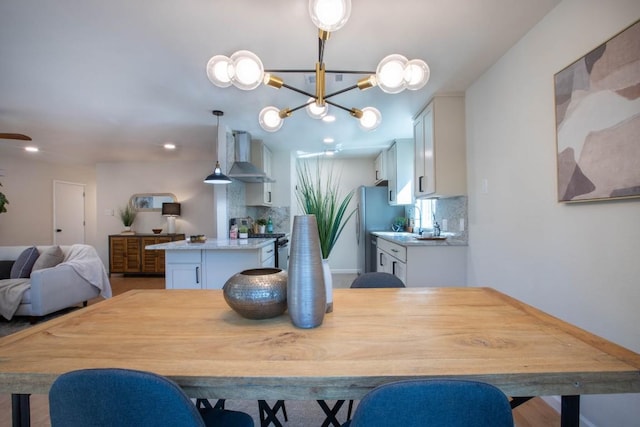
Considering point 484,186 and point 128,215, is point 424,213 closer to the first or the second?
point 484,186

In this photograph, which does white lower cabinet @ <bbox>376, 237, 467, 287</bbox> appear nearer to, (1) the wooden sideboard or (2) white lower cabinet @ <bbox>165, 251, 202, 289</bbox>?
(2) white lower cabinet @ <bbox>165, 251, 202, 289</bbox>

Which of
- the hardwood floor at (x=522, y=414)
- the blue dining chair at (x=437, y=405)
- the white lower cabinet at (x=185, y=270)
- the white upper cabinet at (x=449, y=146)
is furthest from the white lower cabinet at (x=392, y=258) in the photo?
the blue dining chair at (x=437, y=405)

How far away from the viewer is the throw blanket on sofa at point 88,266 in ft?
10.8

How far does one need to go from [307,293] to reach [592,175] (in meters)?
1.51

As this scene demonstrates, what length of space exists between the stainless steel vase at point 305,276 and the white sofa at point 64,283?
352cm

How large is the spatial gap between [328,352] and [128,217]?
642 centimetres

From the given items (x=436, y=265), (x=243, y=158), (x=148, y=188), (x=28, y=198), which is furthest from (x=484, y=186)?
(x=28, y=198)

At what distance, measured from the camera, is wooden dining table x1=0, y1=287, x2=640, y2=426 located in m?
0.62

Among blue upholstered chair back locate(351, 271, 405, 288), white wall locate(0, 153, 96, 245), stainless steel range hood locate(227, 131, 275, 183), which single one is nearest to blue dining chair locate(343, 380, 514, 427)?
blue upholstered chair back locate(351, 271, 405, 288)

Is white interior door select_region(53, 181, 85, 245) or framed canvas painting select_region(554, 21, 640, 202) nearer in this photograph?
framed canvas painting select_region(554, 21, 640, 202)

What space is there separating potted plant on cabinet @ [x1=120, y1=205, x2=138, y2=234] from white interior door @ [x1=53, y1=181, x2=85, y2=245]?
47.6 inches

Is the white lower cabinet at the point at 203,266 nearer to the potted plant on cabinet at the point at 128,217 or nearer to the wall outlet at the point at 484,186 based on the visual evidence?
the wall outlet at the point at 484,186

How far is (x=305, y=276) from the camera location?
853 mm

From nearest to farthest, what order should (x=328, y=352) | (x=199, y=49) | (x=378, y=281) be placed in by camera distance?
(x=328, y=352)
(x=378, y=281)
(x=199, y=49)
